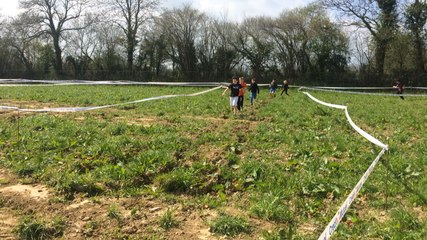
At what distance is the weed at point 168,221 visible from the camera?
18.3 ft

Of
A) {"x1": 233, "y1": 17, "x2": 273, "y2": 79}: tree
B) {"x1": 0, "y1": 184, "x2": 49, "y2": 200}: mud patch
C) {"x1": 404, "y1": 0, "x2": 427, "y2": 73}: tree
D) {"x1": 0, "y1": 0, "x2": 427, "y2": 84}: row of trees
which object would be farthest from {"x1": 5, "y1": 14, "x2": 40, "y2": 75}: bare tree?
{"x1": 0, "y1": 184, "x2": 49, "y2": 200}: mud patch

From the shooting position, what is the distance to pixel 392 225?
18.1 feet

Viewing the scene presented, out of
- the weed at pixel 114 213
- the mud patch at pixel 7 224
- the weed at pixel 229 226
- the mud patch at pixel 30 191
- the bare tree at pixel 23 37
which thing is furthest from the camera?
the bare tree at pixel 23 37

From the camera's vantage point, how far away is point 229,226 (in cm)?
548

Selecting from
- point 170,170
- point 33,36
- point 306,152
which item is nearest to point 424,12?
point 306,152

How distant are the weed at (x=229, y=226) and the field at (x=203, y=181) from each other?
0.02 meters

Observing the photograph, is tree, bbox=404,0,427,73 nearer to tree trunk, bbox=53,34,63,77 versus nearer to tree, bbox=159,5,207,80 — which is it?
tree, bbox=159,5,207,80

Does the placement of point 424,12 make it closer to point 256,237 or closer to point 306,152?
point 306,152

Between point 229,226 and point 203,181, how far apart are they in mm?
1976

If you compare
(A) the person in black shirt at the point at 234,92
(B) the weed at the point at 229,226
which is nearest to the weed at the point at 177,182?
(B) the weed at the point at 229,226

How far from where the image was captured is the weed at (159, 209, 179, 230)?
5566 mm

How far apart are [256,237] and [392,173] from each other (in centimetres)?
372

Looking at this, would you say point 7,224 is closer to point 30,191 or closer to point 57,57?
point 30,191

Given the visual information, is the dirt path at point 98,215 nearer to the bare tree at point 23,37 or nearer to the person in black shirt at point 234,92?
the person in black shirt at point 234,92
